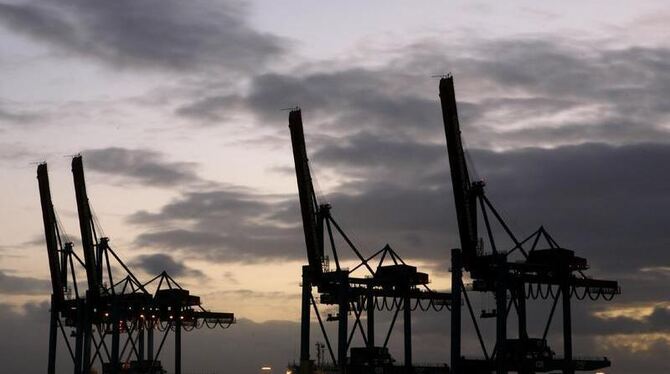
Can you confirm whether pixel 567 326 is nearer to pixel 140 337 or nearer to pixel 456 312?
pixel 456 312

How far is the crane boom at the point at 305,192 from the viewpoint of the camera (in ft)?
380

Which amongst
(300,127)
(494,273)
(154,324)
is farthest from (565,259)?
(154,324)

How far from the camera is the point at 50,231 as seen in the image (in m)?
141

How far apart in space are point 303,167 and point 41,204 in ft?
133

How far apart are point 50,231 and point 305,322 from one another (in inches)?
1606

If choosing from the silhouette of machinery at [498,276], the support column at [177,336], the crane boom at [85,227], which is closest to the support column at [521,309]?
the silhouette of machinery at [498,276]

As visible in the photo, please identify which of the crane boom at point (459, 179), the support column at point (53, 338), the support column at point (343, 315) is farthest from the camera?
the support column at point (53, 338)

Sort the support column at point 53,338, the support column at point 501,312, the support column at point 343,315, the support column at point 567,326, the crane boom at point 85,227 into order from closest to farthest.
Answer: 1. the support column at point 501,312
2. the support column at point 567,326
3. the support column at point 343,315
4. the crane boom at point 85,227
5. the support column at point 53,338

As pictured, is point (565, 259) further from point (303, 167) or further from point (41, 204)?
point (41, 204)

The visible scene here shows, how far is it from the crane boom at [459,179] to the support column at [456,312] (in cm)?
83

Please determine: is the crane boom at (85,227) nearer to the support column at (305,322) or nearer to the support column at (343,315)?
the support column at (305,322)

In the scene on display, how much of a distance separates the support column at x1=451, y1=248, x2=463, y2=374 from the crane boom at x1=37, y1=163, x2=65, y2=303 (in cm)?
5715

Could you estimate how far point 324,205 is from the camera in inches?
4678

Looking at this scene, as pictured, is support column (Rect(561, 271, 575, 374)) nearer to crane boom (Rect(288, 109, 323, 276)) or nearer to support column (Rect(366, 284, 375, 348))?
support column (Rect(366, 284, 375, 348))
